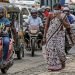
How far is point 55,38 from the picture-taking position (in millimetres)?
11266

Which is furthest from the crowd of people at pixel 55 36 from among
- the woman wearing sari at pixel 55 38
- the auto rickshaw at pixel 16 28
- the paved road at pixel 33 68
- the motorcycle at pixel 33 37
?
the motorcycle at pixel 33 37

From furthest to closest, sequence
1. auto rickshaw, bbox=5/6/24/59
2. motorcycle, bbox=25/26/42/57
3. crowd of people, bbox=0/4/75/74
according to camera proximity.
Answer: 1. motorcycle, bbox=25/26/42/57
2. auto rickshaw, bbox=5/6/24/59
3. crowd of people, bbox=0/4/75/74

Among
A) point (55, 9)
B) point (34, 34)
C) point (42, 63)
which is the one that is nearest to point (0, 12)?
point (55, 9)

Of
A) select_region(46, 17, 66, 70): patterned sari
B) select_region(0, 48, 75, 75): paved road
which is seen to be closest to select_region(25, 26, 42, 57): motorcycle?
select_region(0, 48, 75, 75): paved road

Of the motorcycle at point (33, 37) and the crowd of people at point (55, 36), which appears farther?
the motorcycle at point (33, 37)

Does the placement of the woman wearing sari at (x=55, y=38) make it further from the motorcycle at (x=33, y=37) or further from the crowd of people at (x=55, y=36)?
the motorcycle at (x=33, y=37)

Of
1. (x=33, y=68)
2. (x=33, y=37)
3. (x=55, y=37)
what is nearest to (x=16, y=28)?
(x=33, y=37)

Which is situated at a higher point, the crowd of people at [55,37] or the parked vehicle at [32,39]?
the crowd of people at [55,37]

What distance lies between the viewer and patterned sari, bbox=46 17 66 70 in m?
11.2

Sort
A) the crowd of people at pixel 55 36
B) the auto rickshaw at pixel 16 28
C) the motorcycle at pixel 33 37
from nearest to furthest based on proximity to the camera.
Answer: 1. the crowd of people at pixel 55 36
2. the auto rickshaw at pixel 16 28
3. the motorcycle at pixel 33 37

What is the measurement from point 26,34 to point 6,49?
6.24 meters

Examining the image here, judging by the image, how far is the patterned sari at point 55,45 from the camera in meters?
11.2

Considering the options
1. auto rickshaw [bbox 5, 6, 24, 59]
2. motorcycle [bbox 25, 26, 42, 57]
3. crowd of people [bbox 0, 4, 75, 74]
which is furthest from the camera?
motorcycle [bbox 25, 26, 42, 57]

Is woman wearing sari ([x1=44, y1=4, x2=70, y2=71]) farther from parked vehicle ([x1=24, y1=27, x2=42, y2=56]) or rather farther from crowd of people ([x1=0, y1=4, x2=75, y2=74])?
parked vehicle ([x1=24, y1=27, x2=42, y2=56])
